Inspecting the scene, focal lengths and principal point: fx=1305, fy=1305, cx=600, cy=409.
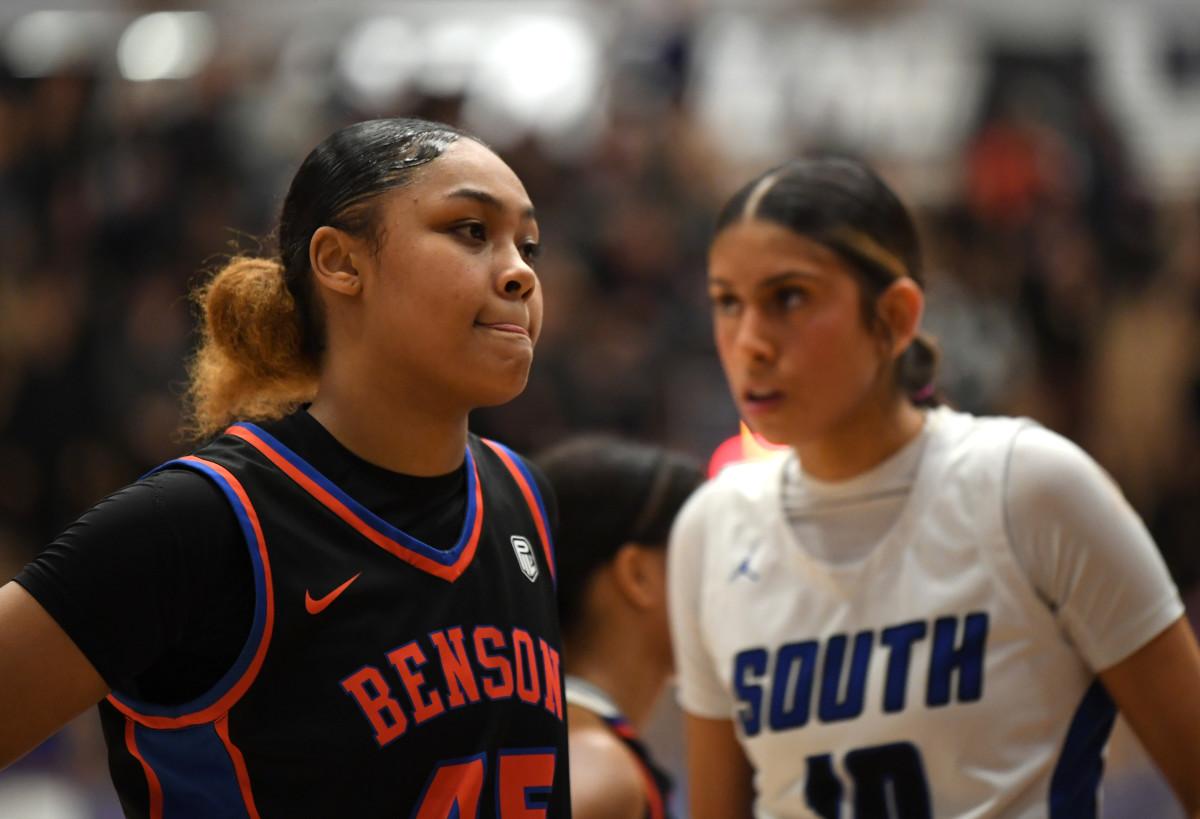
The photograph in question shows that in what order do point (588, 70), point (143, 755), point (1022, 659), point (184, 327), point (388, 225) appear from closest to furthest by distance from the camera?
point (143, 755)
point (388, 225)
point (1022, 659)
point (184, 327)
point (588, 70)

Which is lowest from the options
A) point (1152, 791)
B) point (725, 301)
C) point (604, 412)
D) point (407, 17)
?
point (1152, 791)

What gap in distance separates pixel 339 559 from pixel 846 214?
119 cm

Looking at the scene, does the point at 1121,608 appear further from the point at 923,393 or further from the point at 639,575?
the point at 639,575

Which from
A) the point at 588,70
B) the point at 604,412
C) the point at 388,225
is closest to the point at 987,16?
the point at 588,70

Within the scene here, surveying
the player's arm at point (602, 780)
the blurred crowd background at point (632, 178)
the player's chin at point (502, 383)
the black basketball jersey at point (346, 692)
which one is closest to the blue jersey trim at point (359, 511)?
→ the black basketball jersey at point (346, 692)

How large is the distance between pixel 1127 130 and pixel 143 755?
33.4ft

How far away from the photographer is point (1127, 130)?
404 inches

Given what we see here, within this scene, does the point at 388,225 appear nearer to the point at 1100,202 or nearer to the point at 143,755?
the point at 143,755

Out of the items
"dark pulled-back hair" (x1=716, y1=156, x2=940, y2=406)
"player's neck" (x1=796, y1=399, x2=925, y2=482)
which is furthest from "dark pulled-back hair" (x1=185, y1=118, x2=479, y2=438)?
"player's neck" (x1=796, y1=399, x2=925, y2=482)

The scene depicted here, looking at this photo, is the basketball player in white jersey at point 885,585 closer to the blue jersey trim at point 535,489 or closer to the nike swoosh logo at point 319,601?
the blue jersey trim at point 535,489

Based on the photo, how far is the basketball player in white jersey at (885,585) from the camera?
2211 millimetres

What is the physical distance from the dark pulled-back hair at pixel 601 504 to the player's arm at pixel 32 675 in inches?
49.7

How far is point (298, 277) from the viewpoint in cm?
190

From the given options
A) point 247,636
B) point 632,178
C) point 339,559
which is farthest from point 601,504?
point 632,178
